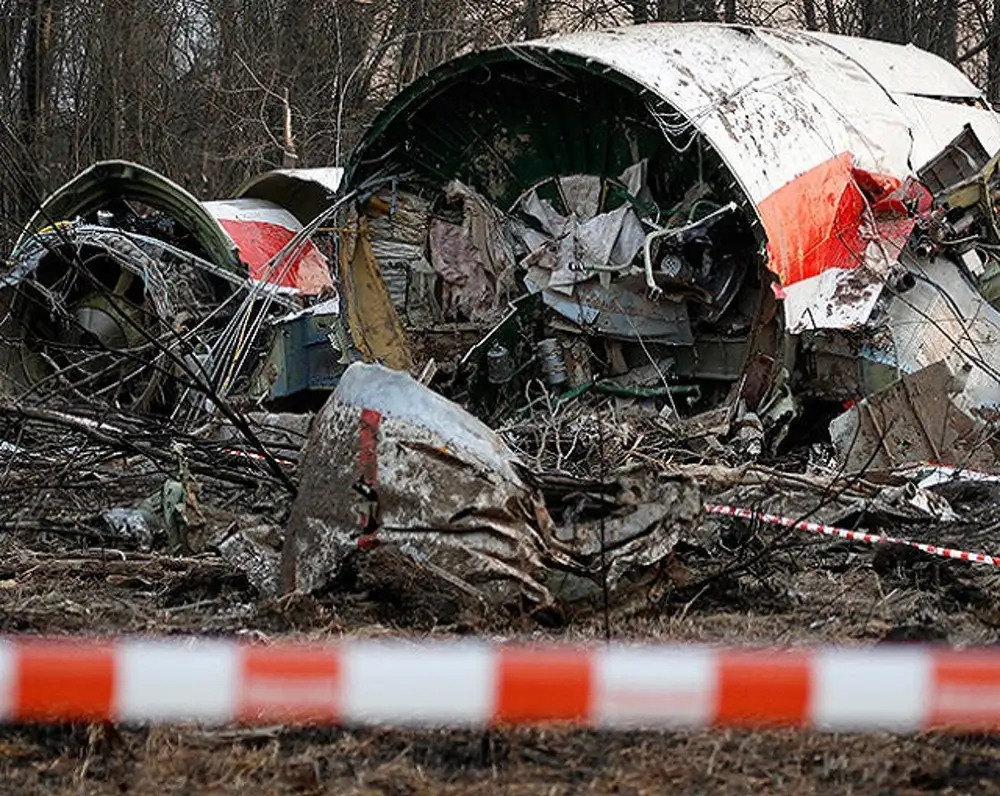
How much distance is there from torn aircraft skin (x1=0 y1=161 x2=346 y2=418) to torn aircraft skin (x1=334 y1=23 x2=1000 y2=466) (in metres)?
0.82

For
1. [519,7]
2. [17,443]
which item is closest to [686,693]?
[17,443]

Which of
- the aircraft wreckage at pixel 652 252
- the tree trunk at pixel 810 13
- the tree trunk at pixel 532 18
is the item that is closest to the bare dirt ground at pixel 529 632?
the aircraft wreckage at pixel 652 252

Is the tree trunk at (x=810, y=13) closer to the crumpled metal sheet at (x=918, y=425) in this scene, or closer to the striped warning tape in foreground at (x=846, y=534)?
the crumpled metal sheet at (x=918, y=425)

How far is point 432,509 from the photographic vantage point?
4.79m

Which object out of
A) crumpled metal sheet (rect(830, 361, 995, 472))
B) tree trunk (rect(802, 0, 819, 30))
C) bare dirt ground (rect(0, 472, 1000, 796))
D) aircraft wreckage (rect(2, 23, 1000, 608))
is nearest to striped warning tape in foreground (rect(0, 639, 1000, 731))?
bare dirt ground (rect(0, 472, 1000, 796))

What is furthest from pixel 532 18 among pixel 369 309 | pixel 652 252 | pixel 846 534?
pixel 846 534

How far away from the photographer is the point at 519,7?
21.7 m

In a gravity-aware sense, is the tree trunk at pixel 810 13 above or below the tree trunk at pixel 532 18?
above

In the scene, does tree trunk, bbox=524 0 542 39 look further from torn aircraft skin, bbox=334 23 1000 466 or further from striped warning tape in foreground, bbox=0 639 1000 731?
striped warning tape in foreground, bbox=0 639 1000 731

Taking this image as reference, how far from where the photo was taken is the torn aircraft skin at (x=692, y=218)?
8.93 m

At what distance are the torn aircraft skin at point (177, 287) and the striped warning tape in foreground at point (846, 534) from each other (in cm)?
434

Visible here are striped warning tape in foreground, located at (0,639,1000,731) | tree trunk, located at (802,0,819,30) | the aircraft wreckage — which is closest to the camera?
striped warning tape in foreground, located at (0,639,1000,731)

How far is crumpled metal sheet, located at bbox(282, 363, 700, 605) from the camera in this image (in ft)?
15.7

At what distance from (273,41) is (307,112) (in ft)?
4.27
